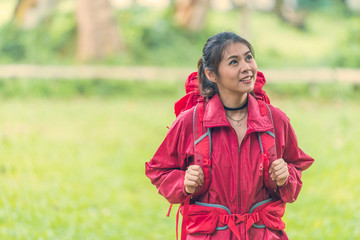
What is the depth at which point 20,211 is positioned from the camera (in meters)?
7.43

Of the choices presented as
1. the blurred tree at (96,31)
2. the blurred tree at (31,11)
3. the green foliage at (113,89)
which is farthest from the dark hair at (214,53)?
the blurred tree at (31,11)

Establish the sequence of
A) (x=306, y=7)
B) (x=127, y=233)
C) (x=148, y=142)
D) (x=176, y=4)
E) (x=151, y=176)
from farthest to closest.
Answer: (x=306, y=7) → (x=176, y=4) → (x=148, y=142) → (x=127, y=233) → (x=151, y=176)

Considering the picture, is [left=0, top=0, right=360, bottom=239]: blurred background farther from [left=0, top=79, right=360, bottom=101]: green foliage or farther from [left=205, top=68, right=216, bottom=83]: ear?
[left=205, top=68, right=216, bottom=83]: ear

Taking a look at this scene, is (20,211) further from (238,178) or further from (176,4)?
(176,4)

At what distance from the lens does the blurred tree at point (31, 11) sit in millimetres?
20923

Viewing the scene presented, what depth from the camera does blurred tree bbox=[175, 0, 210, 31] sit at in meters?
23.1

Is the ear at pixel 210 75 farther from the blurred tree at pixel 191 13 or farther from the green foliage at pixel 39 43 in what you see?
the blurred tree at pixel 191 13

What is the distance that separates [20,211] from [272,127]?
4.82m

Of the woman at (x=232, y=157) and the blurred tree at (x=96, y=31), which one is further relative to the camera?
the blurred tree at (x=96, y=31)

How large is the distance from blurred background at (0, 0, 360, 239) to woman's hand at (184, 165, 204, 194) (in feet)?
12.3

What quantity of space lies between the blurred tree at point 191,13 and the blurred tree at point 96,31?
403 cm

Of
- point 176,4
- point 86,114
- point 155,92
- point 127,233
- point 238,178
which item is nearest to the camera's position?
point 238,178

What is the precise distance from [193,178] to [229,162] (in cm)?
21

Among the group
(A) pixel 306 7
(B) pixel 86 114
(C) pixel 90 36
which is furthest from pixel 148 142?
(A) pixel 306 7
